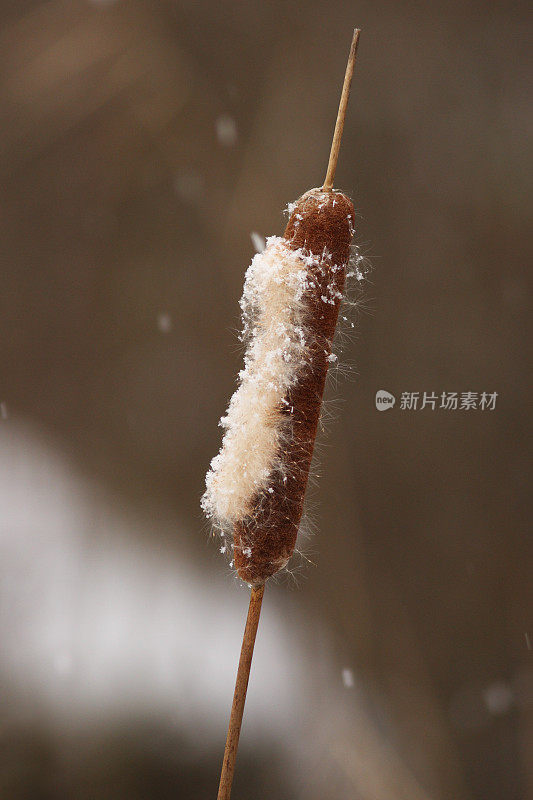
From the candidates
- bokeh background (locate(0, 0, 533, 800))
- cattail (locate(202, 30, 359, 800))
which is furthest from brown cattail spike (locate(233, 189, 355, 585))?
bokeh background (locate(0, 0, 533, 800))

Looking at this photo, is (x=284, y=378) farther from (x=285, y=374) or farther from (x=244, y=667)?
(x=244, y=667)


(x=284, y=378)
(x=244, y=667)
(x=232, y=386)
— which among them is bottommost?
(x=244, y=667)

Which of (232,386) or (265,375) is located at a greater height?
(232,386)

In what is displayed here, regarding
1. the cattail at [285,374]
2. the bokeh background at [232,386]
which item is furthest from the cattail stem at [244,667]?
the bokeh background at [232,386]

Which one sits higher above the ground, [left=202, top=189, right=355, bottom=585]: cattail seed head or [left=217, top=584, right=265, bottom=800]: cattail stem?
[left=202, top=189, right=355, bottom=585]: cattail seed head

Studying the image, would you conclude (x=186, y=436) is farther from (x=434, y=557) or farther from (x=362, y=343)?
(x=434, y=557)

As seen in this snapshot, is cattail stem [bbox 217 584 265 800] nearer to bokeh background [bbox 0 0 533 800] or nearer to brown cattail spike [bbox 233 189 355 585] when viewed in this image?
brown cattail spike [bbox 233 189 355 585]

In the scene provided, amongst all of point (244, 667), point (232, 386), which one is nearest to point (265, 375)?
point (244, 667)
